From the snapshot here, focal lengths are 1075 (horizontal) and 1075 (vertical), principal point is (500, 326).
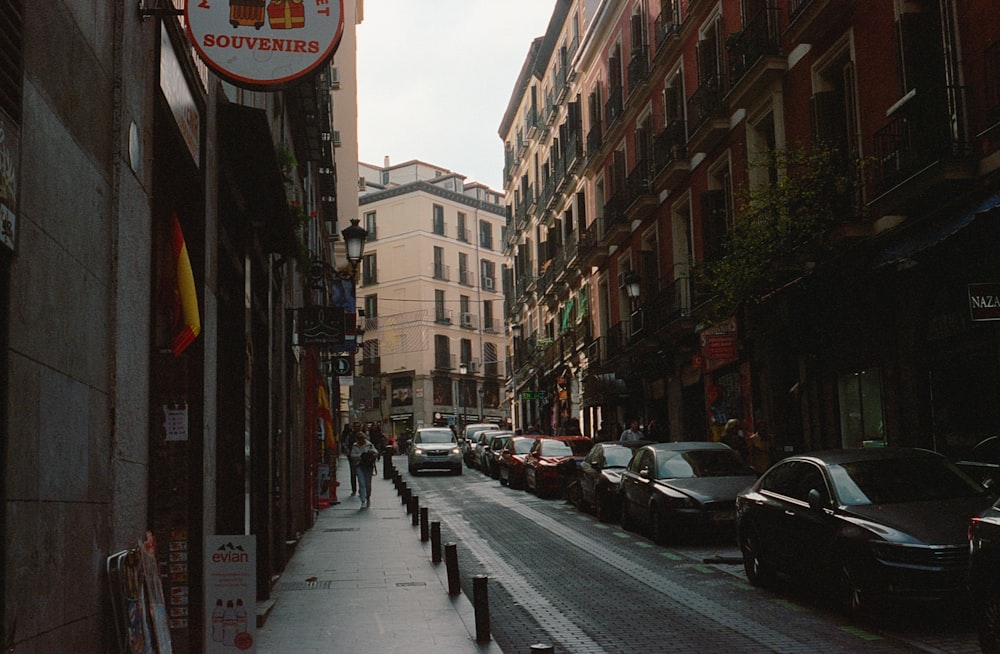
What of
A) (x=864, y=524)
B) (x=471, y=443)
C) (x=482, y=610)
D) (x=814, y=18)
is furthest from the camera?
(x=471, y=443)

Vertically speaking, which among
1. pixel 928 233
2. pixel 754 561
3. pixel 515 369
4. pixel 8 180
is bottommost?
pixel 754 561

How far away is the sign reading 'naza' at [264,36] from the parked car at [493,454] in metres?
26.5

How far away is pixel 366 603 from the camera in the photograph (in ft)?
36.2

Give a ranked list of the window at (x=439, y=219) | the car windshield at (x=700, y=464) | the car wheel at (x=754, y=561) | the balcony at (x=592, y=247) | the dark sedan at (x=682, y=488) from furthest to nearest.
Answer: the window at (x=439, y=219) < the balcony at (x=592, y=247) < the car windshield at (x=700, y=464) < the dark sedan at (x=682, y=488) < the car wheel at (x=754, y=561)

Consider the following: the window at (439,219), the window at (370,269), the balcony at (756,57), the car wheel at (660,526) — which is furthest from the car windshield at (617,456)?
the window at (370,269)

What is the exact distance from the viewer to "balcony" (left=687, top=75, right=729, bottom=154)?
23.0m

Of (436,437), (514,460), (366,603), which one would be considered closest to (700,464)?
(366,603)

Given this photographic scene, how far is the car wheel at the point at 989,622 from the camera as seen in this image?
22.3 ft

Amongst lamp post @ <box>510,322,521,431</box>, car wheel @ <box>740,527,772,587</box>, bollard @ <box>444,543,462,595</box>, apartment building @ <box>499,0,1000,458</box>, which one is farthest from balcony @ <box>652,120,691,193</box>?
lamp post @ <box>510,322,521,431</box>

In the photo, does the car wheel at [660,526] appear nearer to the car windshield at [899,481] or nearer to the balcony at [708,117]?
the car windshield at [899,481]

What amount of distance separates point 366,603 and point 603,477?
→ 9616mm

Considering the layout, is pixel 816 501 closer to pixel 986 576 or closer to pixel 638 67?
pixel 986 576

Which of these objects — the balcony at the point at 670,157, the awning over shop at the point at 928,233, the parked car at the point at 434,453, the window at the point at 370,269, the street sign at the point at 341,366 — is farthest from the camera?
the window at the point at 370,269

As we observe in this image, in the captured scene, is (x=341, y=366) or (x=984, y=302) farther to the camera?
(x=341, y=366)
